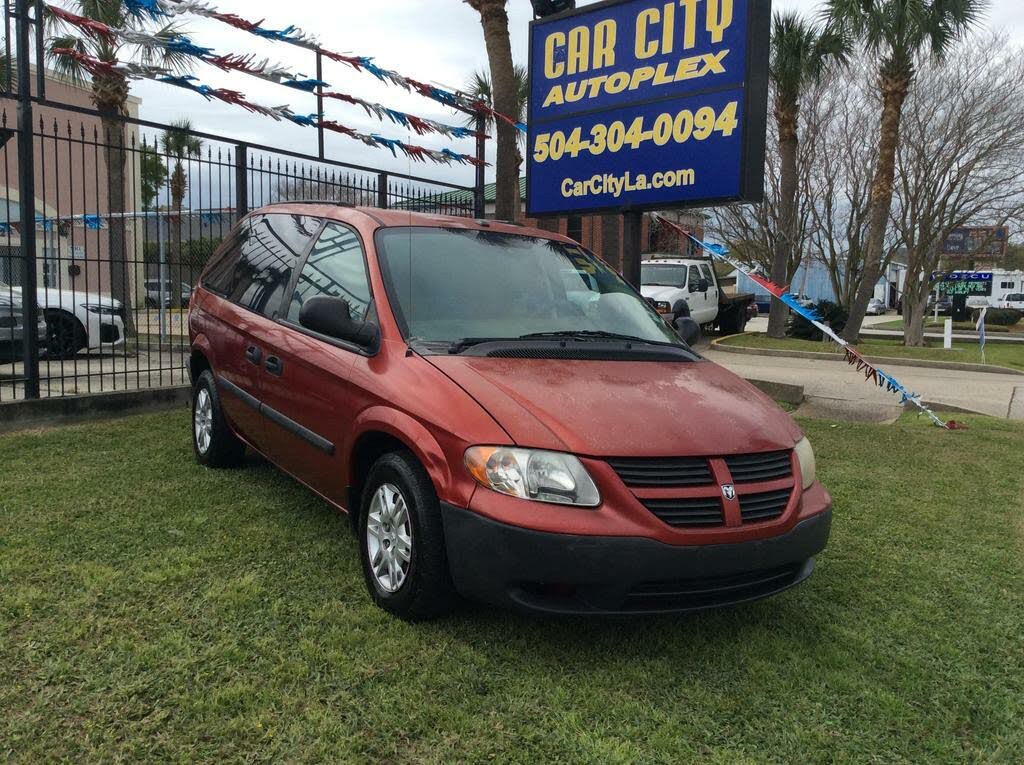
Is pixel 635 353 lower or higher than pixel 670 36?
lower

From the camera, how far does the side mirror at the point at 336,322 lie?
3.54 m

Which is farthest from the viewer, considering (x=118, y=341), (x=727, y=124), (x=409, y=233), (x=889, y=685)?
(x=118, y=341)

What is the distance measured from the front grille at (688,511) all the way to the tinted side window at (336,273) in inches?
67.3

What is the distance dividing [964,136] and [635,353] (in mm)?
19874

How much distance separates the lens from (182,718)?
255cm

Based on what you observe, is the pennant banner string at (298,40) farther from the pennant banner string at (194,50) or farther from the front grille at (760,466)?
the front grille at (760,466)

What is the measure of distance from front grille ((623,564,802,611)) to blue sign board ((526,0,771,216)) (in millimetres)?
4303

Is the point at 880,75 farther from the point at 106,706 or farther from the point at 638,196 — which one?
the point at 106,706

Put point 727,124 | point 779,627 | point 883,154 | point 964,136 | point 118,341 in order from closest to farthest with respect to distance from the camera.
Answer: point 779,627 → point 727,124 → point 118,341 → point 883,154 → point 964,136

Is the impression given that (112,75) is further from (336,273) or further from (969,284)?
(969,284)

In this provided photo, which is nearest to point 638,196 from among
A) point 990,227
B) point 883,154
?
point 883,154

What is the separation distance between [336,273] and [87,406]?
412cm

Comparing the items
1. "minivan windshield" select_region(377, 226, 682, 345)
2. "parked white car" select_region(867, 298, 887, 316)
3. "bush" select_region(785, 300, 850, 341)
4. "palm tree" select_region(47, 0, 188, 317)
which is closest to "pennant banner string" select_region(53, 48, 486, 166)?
"palm tree" select_region(47, 0, 188, 317)

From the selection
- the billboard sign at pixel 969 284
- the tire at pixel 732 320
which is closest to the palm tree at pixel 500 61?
the tire at pixel 732 320
